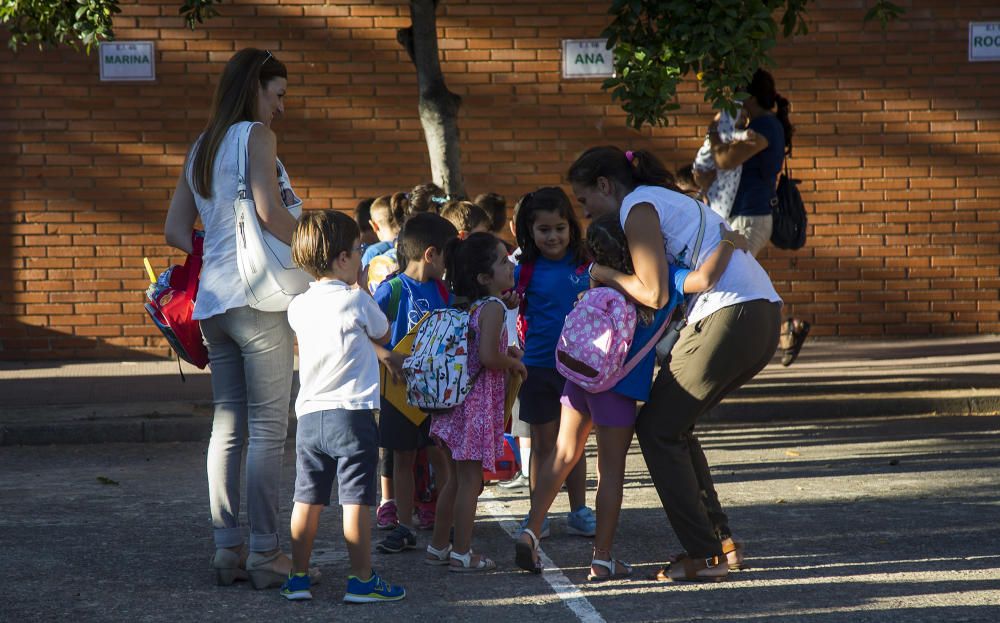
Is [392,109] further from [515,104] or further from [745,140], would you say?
[745,140]

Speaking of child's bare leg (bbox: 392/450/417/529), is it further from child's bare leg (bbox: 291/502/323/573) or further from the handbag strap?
the handbag strap

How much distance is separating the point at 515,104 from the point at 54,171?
14.9 feet

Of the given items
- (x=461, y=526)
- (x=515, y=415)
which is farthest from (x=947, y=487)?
(x=461, y=526)

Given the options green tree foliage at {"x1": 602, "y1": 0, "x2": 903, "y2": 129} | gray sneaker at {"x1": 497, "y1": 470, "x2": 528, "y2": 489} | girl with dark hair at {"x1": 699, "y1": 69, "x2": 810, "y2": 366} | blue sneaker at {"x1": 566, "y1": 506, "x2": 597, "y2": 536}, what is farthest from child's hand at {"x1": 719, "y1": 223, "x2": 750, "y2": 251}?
girl with dark hair at {"x1": 699, "y1": 69, "x2": 810, "y2": 366}

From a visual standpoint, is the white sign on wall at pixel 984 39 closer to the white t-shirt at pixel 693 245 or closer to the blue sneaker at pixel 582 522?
the blue sneaker at pixel 582 522

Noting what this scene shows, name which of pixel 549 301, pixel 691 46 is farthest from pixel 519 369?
pixel 691 46

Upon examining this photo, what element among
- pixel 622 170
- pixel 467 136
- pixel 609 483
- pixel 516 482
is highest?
pixel 467 136

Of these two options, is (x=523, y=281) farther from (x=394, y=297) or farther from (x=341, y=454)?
(x=341, y=454)

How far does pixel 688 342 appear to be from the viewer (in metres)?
5.09

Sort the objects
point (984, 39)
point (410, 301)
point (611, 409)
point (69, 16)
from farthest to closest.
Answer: point (984, 39), point (69, 16), point (410, 301), point (611, 409)

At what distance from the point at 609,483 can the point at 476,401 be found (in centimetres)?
64

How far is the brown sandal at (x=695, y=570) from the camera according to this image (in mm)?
5102

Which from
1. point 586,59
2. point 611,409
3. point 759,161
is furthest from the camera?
point 586,59

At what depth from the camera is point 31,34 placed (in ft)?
34.0
